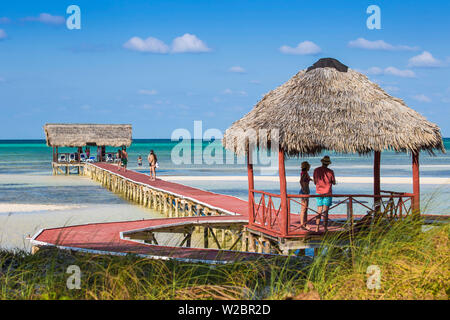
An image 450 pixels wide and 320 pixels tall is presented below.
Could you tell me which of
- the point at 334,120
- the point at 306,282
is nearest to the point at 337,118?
the point at 334,120

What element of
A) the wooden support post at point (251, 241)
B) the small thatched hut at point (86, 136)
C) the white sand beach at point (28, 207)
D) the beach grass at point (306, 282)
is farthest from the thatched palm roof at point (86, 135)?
the beach grass at point (306, 282)

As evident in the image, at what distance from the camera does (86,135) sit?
143ft

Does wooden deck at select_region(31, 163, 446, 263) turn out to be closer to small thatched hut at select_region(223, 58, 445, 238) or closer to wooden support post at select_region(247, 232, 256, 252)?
wooden support post at select_region(247, 232, 256, 252)

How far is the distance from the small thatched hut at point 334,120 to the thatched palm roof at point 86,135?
3372 cm

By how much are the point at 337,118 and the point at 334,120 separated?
0.24ft

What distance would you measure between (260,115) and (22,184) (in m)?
25.0

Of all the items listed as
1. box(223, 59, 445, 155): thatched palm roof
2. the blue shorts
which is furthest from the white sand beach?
the blue shorts

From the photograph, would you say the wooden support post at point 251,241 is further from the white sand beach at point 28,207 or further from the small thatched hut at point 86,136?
the small thatched hut at point 86,136

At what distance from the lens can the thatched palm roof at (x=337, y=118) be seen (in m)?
9.65

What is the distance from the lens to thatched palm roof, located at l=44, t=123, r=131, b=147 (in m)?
43.0

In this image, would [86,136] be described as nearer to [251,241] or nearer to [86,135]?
[86,135]

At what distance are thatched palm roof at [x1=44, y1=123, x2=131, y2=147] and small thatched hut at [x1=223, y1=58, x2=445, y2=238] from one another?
111 feet
